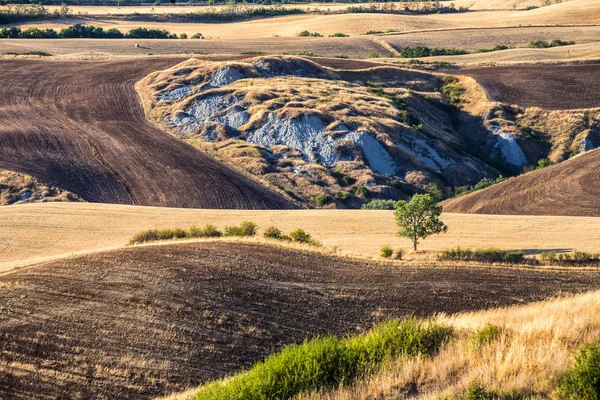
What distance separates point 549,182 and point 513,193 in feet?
11.4

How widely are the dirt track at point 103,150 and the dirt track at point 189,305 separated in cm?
2533

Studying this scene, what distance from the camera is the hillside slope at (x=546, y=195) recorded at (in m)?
52.9

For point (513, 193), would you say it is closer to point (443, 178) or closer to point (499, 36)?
point (443, 178)

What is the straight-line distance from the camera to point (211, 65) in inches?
3383

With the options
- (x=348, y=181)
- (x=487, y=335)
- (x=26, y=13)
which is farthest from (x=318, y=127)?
(x=26, y=13)

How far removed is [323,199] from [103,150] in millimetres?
19419

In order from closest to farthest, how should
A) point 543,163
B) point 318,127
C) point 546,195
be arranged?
1. point 546,195
2. point 543,163
3. point 318,127

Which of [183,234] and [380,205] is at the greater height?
[183,234]

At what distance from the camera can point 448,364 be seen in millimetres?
16938

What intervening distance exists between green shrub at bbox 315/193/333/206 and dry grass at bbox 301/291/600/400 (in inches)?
1655

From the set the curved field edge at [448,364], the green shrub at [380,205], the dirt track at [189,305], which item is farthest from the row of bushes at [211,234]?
the curved field edge at [448,364]

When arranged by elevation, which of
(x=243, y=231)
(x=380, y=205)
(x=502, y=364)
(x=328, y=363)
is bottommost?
(x=380, y=205)

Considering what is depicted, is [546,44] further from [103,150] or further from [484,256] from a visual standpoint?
[484,256]

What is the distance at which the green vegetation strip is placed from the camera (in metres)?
16.4
